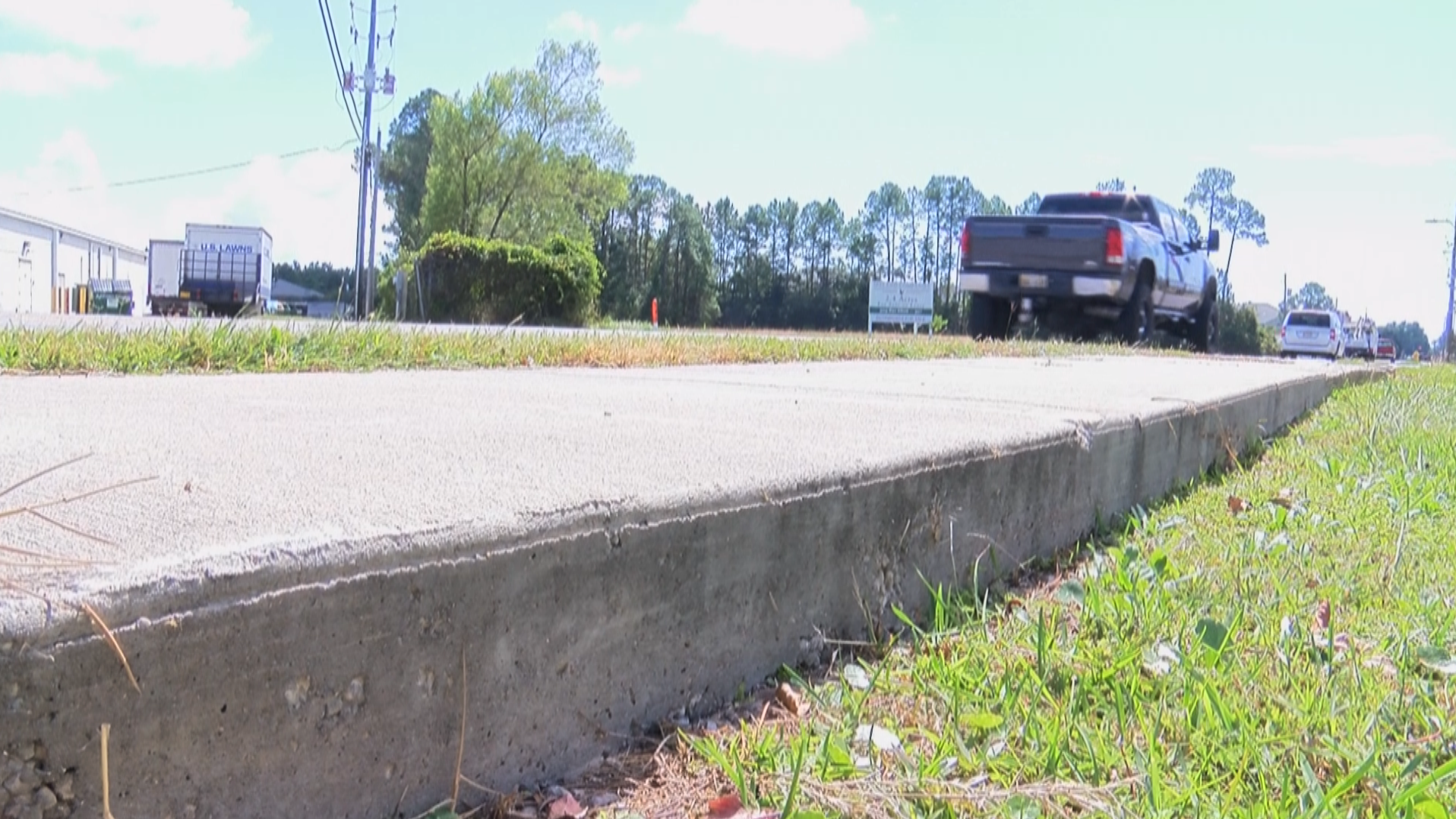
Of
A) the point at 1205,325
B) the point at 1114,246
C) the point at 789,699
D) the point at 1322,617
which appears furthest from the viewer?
the point at 1205,325

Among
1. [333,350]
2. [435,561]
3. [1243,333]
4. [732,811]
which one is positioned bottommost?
[732,811]

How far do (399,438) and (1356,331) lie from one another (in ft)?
174

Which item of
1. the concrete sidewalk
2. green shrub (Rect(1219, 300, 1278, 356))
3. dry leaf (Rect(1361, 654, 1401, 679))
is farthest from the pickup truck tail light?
green shrub (Rect(1219, 300, 1278, 356))

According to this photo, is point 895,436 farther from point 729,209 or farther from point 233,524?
point 729,209

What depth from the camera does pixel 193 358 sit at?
3971 mm

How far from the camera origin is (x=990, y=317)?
13.2 metres

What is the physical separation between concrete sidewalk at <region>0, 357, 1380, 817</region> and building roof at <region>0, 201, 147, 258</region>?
1909 inches

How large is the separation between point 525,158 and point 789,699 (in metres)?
43.4

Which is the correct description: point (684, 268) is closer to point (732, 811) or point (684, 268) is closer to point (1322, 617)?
point (1322, 617)

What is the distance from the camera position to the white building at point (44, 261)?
42906mm

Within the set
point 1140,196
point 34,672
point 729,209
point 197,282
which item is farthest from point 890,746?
point 729,209

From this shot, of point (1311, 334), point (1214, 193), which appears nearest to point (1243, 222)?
point (1214, 193)

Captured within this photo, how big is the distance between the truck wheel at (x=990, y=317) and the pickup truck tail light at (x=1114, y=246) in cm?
161

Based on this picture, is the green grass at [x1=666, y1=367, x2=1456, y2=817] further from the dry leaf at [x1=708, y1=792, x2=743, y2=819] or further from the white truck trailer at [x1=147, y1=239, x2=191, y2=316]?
the white truck trailer at [x1=147, y1=239, x2=191, y2=316]
